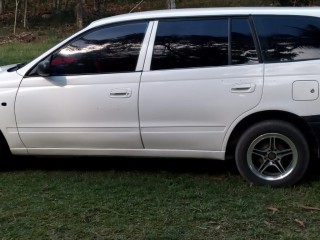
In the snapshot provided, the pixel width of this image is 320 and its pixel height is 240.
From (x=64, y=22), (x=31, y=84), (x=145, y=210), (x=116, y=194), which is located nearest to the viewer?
(x=145, y=210)

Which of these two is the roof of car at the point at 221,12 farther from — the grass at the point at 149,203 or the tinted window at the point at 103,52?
the grass at the point at 149,203

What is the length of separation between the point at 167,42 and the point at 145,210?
1588mm

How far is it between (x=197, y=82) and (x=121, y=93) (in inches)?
27.9

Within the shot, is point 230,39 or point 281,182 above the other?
point 230,39

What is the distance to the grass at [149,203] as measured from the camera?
153 inches

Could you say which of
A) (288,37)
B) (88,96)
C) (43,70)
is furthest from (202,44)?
(43,70)

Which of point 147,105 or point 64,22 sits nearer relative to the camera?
point 147,105

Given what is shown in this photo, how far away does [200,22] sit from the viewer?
4.85m

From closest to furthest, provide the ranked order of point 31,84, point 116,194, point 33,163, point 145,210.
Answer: point 145,210 → point 116,194 → point 31,84 → point 33,163

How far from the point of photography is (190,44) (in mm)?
4824

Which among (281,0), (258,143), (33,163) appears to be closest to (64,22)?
(281,0)

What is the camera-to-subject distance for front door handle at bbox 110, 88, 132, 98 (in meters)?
4.77

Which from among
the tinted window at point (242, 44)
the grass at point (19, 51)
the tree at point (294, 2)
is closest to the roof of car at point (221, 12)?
the tinted window at point (242, 44)

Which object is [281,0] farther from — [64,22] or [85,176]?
[85,176]
